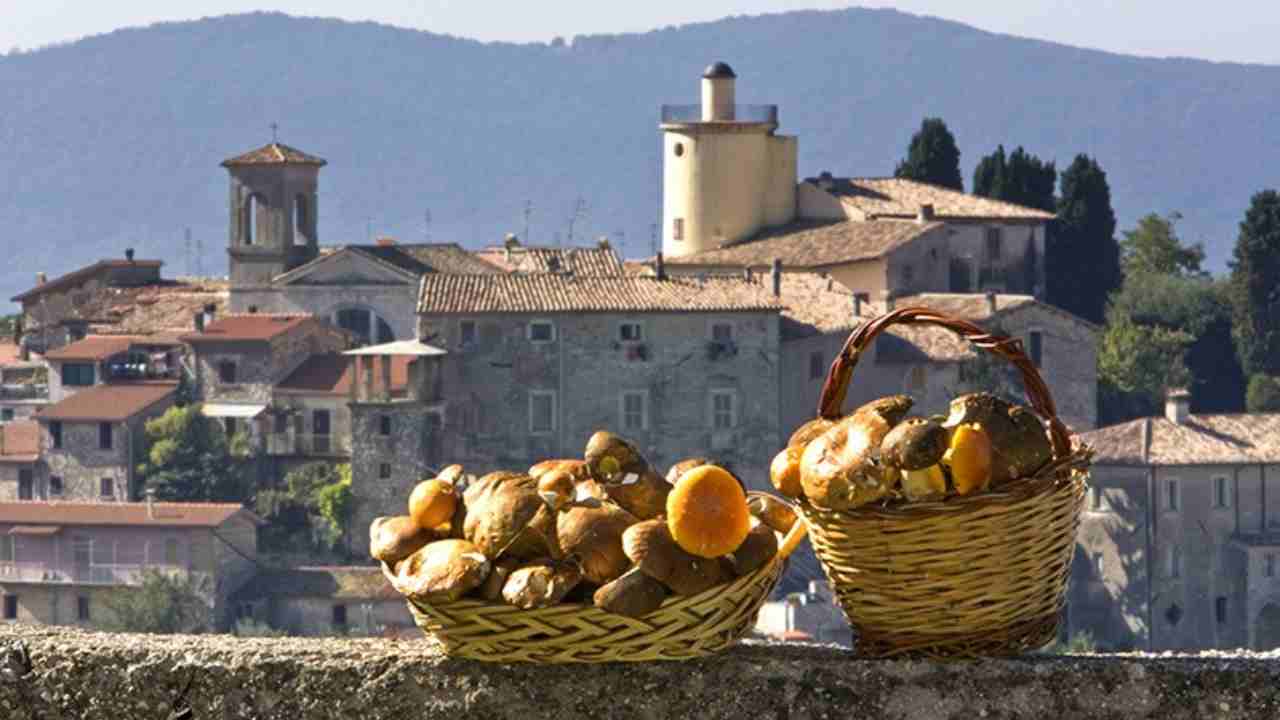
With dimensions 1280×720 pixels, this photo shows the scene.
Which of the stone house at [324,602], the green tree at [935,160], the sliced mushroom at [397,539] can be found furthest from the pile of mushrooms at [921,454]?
the green tree at [935,160]

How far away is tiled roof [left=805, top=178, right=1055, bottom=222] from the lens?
8275 centimetres

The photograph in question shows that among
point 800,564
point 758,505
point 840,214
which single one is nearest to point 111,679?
point 758,505

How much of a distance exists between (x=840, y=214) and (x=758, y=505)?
77515 millimetres

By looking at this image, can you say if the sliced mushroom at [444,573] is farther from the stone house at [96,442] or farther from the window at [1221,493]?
the stone house at [96,442]

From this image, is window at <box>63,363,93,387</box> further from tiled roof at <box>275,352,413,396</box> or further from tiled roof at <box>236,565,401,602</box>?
tiled roof at <box>236,565,401,602</box>

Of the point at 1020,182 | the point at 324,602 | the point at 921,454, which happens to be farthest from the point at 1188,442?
the point at 921,454

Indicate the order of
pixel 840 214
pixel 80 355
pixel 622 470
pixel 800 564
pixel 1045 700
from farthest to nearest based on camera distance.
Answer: pixel 840 214
pixel 80 355
pixel 800 564
pixel 622 470
pixel 1045 700

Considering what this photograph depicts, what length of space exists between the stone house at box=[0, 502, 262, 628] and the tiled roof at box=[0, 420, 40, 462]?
424 centimetres

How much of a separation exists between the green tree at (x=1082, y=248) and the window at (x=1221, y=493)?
16071 mm

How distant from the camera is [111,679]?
5.86 m

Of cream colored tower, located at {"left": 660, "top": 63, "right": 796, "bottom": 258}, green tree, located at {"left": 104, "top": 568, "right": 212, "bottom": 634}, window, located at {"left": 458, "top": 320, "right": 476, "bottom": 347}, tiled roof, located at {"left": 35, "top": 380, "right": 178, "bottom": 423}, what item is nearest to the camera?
green tree, located at {"left": 104, "top": 568, "right": 212, "bottom": 634}

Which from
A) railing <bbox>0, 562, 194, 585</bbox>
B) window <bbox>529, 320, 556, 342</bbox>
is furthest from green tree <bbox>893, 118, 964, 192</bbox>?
railing <bbox>0, 562, 194, 585</bbox>

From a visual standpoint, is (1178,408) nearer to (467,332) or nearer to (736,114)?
(467,332)

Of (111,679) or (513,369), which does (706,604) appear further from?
(513,369)
